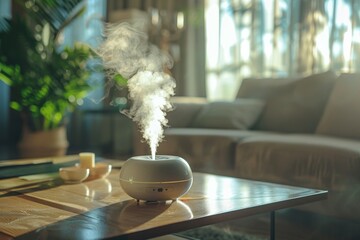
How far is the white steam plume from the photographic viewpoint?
147cm

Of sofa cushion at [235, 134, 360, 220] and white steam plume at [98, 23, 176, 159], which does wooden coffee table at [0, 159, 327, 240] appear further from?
sofa cushion at [235, 134, 360, 220]

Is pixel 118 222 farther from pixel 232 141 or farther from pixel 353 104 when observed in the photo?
pixel 353 104

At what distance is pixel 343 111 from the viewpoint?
275 centimetres

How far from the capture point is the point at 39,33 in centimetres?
412

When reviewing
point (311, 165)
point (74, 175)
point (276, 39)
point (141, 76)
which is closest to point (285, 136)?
point (311, 165)

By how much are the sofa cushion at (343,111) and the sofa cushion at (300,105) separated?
0.47 ft

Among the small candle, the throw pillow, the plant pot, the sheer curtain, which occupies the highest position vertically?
the sheer curtain

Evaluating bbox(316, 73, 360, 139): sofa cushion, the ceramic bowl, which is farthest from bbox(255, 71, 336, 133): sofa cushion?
the ceramic bowl

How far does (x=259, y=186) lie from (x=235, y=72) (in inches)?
118

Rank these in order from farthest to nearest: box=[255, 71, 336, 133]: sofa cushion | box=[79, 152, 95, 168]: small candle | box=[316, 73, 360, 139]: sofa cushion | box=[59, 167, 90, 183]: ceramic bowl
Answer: box=[255, 71, 336, 133]: sofa cushion < box=[316, 73, 360, 139]: sofa cushion < box=[79, 152, 95, 168]: small candle < box=[59, 167, 90, 183]: ceramic bowl

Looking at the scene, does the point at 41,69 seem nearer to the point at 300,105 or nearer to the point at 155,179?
the point at 300,105

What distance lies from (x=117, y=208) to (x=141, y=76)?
37cm

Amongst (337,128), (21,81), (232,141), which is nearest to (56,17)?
(21,81)

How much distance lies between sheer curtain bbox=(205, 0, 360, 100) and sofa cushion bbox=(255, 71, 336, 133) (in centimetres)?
84
